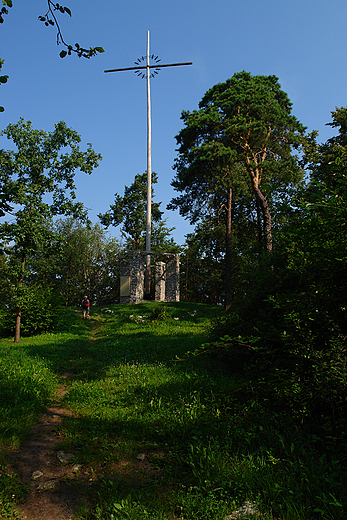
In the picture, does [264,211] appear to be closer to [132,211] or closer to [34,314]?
[34,314]

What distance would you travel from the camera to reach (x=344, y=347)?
173 inches

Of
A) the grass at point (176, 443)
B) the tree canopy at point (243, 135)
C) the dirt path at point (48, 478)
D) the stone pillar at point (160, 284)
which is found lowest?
the dirt path at point (48, 478)

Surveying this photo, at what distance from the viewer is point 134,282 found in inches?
1136

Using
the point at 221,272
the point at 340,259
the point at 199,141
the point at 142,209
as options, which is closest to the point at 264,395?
the point at 340,259

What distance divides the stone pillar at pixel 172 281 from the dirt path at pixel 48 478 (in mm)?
24591

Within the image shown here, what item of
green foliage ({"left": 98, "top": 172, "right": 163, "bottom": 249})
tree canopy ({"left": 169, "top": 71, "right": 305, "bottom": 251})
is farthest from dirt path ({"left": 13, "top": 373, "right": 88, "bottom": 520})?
green foliage ({"left": 98, "top": 172, "right": 163, "bottom": 249})

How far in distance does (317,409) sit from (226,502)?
2221mm

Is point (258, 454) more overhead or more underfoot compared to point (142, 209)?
more underfoot

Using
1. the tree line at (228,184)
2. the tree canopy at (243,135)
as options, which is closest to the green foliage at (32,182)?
the tree line at (228,184)

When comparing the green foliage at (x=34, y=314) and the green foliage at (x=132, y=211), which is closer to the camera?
the green foliage at (x=34, y=314)

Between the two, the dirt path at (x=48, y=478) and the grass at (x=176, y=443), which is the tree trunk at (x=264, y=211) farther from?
the dirt path at (x=48, y=478)

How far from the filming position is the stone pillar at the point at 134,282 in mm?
28797

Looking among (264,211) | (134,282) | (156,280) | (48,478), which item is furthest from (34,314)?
(156,280)

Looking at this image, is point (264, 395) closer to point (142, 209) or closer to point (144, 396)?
point (144, 396)
